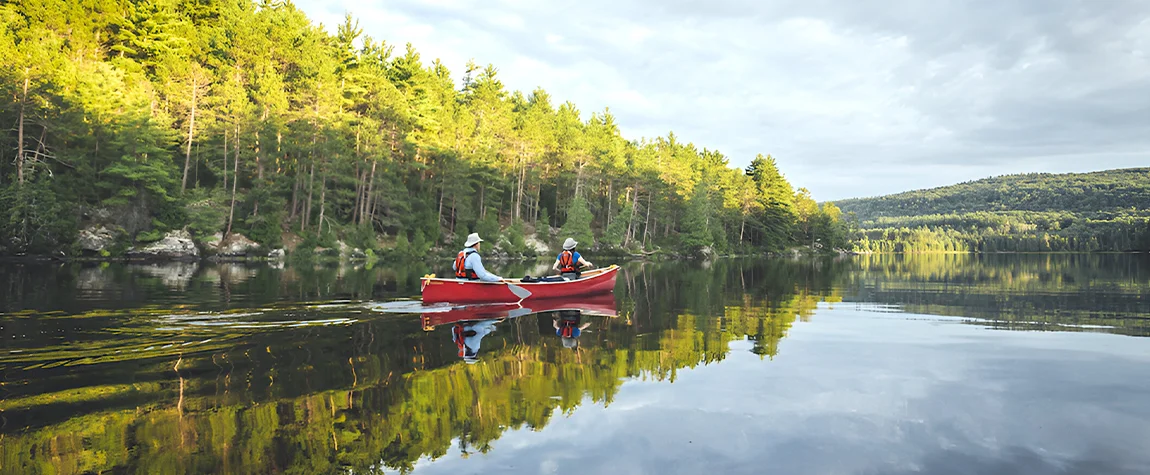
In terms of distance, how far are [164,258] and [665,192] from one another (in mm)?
49572

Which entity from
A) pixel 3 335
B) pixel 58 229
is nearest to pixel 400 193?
pixel 58 229

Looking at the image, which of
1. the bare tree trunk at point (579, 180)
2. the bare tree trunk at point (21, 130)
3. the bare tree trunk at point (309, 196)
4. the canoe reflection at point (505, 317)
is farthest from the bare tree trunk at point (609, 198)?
the canoe reflection at point (505, 317)

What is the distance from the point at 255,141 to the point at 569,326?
124 ft

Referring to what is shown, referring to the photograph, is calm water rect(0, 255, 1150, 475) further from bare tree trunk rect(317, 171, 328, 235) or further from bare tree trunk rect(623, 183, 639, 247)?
bare tree trunk rect(623, 183, 639, 247)

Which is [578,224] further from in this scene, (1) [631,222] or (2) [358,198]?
(2) [358,198]

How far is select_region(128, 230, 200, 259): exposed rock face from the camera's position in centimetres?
3594

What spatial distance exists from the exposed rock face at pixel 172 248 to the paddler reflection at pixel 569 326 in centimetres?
3280

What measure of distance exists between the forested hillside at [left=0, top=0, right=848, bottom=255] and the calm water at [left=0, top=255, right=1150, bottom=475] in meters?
26.3

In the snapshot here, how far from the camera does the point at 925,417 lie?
19.1ft

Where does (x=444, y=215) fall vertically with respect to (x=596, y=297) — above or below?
above

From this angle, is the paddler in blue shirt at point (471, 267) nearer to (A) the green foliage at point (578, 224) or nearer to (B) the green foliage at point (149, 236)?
(B) the green foliage at point (149, 236)

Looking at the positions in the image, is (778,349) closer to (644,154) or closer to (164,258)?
(164,258)

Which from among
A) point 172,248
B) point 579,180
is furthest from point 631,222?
point 172,248

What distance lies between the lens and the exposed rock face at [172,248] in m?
35.9
